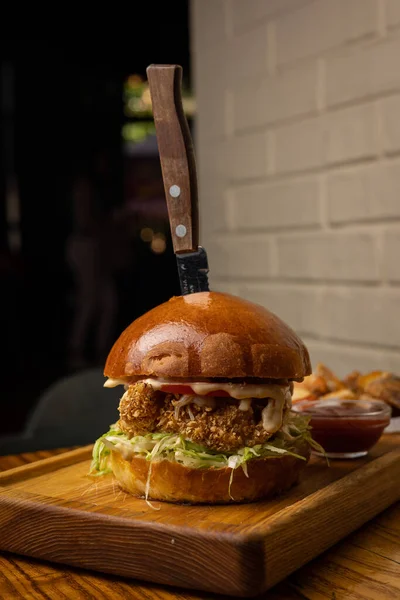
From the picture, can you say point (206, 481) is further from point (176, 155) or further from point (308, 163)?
point (308, 163)

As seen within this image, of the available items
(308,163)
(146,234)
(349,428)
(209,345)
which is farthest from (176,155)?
(146,234)

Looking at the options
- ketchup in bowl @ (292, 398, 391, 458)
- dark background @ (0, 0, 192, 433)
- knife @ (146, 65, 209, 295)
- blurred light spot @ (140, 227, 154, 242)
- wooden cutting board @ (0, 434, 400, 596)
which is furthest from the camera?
blurred light spot @ (140, 227, 154, 242)

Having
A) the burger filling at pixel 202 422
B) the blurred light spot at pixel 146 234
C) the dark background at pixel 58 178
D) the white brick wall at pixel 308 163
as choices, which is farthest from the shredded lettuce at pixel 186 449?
the blurred light spot at pixel 146 234

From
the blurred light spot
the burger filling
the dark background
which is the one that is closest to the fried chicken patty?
the burger filling

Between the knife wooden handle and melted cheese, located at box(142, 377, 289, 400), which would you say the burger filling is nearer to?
melted cheese, located at box(142, 377, 289, 400)

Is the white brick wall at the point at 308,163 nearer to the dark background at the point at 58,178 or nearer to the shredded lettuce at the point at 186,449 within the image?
the shredded lettuce at the point at 186,449

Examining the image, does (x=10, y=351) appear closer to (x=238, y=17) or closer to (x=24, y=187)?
(x=24, y=187)

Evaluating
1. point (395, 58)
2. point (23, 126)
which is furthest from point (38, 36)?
point (395, 58)
